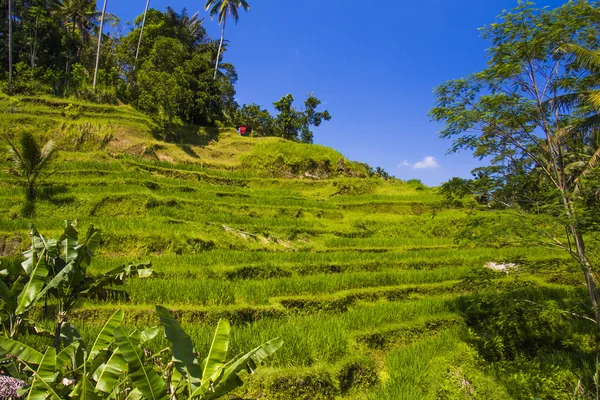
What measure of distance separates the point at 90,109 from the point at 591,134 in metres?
19.1

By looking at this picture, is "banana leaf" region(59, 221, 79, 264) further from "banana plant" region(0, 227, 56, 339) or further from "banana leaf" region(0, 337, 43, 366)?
"banana leaf" region(0, 337, 43, 366)

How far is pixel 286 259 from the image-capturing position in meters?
8.30

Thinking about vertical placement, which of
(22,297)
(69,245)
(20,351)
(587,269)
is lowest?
(20,351)

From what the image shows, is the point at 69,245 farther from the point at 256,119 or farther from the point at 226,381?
the point at 256,119

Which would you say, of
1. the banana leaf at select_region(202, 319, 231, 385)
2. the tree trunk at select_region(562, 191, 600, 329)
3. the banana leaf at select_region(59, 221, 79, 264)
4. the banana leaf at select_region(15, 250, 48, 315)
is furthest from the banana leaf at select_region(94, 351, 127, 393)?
the tree trunk at select_region(562, 191, 600, 329)

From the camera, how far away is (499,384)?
4.70 meters

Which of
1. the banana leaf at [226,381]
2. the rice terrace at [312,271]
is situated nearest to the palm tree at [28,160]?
the rice terrace at [312,271]

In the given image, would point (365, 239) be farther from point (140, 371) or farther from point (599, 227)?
point (140, 371)

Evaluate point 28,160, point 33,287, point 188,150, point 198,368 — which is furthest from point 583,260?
point 188,150

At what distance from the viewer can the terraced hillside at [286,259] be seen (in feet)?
14.7

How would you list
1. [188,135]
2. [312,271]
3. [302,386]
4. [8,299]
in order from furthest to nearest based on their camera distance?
[188,135], [312,271], [302,386], [8,299]

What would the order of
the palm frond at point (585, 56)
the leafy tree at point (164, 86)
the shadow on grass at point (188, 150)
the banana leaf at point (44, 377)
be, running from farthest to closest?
the shadow on grass at point (188, 150), the leafy tree at point (164, 86), the palm frond at point (585, 56), the banana leaf at point (44, 377)

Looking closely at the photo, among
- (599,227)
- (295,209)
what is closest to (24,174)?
(295,209)

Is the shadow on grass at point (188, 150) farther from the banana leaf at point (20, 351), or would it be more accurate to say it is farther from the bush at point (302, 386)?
the banana leaf at point (20, 351)
